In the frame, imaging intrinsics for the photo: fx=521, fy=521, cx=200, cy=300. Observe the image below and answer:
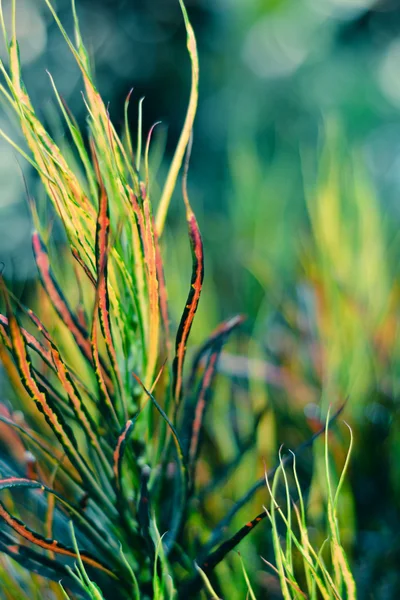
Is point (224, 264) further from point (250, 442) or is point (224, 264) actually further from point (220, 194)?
point (220, 194)

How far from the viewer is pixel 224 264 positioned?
19.2 inches

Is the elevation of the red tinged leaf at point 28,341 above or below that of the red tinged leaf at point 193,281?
below

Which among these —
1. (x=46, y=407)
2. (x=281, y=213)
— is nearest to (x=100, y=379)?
(x=46, y=407)

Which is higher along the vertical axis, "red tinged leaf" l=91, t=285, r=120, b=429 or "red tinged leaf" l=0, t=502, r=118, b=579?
"red tinged leaf" l=91, t=285, r=120, b=429

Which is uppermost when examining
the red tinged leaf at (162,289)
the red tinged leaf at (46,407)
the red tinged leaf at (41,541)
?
the red tinged leaf at (162,289)

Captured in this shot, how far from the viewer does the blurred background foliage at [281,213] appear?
9.2 inches

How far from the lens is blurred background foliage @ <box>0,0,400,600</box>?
0.77 feet

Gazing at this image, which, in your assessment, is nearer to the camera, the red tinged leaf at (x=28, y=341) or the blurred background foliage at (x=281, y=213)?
the red tinged leaf at (x=28, y=341)

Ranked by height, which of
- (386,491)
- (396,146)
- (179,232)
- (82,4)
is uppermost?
(82,4)

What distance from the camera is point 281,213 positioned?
43 cm

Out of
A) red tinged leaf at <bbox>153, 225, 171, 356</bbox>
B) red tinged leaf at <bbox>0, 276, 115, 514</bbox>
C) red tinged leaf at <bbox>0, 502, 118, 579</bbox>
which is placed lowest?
red tinged leaf at <bbox>0, 502, 118, 579</bbox>

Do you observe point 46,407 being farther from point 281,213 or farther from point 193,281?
point 281,213

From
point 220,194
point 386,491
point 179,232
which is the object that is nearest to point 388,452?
point 386,491

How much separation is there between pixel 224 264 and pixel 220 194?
441 millimetres
